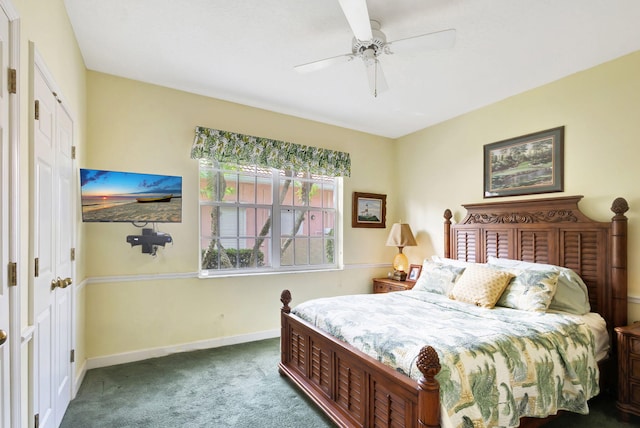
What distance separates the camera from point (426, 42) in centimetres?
208

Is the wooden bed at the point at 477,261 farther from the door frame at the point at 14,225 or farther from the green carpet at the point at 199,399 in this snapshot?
the door frame at the point at 14,225

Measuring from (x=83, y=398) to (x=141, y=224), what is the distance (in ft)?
4.79

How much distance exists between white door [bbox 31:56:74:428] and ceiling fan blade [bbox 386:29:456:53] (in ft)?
6.59

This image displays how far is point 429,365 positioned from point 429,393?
128mm

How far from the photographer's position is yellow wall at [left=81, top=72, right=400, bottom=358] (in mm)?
3031

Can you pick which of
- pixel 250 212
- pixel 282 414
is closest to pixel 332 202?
pixel 250 212

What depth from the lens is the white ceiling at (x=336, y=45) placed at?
2.14 meters

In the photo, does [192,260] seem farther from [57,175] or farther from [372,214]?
[372,214]

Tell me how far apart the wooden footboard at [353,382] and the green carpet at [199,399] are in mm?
142

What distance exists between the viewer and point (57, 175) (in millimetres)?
2080

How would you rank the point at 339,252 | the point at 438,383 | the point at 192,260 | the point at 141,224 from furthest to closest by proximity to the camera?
the point at 339,252 < the point at 192,260 < the point at 141,224 < the point at 438,383

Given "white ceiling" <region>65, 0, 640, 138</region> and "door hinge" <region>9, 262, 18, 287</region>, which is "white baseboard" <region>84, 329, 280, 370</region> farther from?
"white ceiling" <region>65, 0, 640, 138</region>

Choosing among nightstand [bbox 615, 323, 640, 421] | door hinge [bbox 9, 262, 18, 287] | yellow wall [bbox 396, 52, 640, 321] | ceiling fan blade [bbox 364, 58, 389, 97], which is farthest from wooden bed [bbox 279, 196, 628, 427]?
ceiling fan blade [bbox 364, 58, 389, 97]

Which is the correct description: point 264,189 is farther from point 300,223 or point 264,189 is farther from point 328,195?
point 328,195
